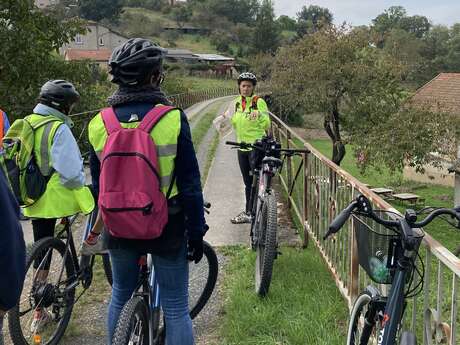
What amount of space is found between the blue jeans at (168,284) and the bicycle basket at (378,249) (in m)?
0.88

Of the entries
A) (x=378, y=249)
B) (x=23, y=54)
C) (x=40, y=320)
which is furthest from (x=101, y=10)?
(x=378, y=249)

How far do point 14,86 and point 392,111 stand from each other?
16.2 metres

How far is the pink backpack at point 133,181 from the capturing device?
2.33 metres

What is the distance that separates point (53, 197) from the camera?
3.43m

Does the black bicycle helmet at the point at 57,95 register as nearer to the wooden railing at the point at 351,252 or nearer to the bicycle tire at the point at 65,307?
the bicycle tire at the point at 65,307

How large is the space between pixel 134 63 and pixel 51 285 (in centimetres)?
172

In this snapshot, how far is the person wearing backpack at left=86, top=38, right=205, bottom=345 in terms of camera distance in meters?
2.34

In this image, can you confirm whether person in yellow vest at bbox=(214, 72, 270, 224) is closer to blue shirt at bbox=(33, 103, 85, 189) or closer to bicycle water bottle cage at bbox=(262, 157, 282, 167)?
bicycle water bottle cage at bbox=(262, 157, 282, 167)

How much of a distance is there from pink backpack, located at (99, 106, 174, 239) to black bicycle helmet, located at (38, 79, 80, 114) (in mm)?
1295

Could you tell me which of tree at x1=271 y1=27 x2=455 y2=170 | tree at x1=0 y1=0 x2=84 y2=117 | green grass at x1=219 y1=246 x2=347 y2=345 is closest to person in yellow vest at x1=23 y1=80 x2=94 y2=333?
green grass at x1=219 y1=246 x2=347 y2=345

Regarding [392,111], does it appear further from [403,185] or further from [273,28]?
[273,28]

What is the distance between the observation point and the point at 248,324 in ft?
12.3

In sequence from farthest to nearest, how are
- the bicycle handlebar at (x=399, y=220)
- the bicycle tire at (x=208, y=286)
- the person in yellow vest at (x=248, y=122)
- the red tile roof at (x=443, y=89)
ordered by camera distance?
the red tile roof at (x=443, y=89) → the person in yellow vest at (x=248, y=122) → the bicycle tire at (x=208, y=286) → the bicycle handlebar at (x=399, y=220)

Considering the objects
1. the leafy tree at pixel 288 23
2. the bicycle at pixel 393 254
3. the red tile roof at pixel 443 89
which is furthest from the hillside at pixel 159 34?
the bicycle at pixel 393 254
